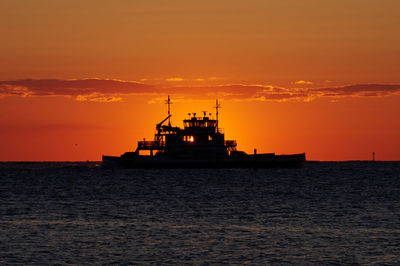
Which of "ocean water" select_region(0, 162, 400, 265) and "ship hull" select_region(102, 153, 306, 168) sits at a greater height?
"ship hull" select_region(102, 153, 306, 168)

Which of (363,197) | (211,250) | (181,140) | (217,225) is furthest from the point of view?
(181,140)

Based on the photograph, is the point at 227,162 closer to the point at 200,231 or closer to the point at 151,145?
the point at 151,145

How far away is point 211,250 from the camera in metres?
42.2

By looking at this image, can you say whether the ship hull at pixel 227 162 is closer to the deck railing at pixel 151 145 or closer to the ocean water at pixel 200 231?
the deck railing at pixel 151 145

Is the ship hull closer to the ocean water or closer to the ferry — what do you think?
the ferry

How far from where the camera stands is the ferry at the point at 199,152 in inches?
6870

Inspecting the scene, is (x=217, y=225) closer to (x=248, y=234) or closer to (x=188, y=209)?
(x=248, y=234)

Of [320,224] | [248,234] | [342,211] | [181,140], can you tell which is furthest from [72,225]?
[181,140]

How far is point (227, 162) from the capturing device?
17562 centimetres

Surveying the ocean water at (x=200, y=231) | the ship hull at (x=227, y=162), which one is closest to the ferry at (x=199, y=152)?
the ship hull at (x=227, y=162)

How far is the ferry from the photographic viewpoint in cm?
17450

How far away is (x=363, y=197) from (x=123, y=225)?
3998 centimetres

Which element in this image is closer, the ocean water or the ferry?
the ocean water

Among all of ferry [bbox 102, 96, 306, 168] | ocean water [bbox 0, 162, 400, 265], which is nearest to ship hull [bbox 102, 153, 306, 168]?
ferry [bbox 102, 96, 306, 168]
